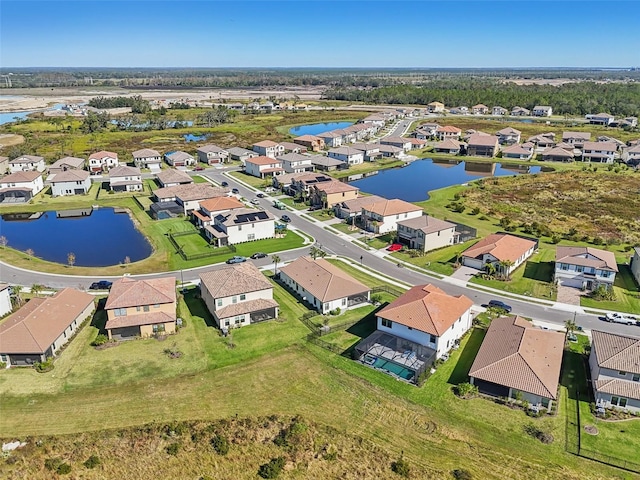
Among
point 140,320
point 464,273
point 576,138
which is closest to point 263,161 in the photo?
point 464,273

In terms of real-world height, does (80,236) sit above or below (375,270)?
above

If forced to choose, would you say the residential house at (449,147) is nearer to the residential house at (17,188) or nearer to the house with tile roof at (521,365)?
the house with tile roof at (521,365)

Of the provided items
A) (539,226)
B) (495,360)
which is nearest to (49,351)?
(495,360)

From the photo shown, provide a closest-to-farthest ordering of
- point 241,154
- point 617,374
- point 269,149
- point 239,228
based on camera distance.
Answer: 1. point 617,374
2. point 239,228
3. point 241,154
4. point 269,149

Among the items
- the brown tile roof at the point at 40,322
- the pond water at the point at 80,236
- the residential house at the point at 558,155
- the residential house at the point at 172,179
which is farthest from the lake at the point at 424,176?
the brown tile roof at the point at 40,322

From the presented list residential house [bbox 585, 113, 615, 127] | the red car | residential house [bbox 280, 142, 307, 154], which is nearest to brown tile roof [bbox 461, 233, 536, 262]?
the red car

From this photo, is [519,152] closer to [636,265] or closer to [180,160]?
[636,265]

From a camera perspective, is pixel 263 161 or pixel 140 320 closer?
pixel 140 320
